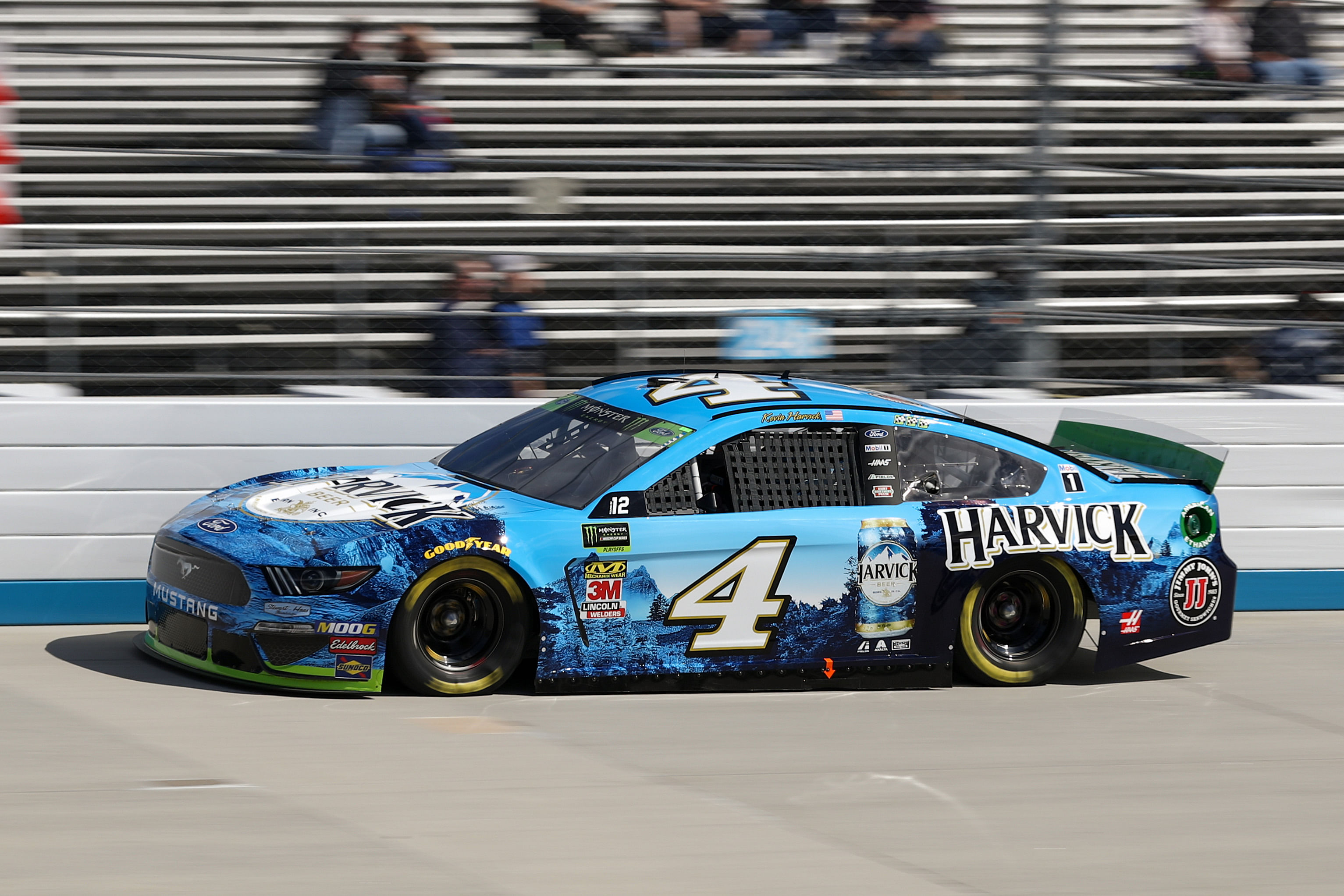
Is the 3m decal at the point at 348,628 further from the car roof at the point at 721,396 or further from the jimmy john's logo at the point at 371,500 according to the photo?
the car roof at the point at 721,396

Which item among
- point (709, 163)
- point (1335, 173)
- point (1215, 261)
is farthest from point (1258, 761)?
point (1335, 173)

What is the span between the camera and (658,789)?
5059mm

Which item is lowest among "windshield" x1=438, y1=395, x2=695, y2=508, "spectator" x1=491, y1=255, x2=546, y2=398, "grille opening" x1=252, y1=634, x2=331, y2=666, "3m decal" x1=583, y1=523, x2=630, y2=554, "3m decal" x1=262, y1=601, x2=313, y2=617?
"grille opening" x1=252, y1=634, x2=331, y2=666

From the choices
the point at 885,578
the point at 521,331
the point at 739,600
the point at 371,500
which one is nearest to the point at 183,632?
the point at 371,500

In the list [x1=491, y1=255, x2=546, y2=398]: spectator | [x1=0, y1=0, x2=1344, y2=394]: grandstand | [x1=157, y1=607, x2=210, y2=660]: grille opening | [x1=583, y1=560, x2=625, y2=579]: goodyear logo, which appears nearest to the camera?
[x1=157, y1=607, x2=210, y2=660]: grille opening

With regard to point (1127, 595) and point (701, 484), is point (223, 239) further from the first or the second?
point (1127, 595)

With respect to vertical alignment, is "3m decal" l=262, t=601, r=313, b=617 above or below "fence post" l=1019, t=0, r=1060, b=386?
below

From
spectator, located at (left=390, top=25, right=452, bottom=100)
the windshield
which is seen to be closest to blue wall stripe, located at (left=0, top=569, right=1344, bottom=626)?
the windshield

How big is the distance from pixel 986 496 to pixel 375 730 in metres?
2.82

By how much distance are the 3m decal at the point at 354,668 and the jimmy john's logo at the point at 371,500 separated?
52cm

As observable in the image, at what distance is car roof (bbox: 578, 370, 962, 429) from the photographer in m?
6.52

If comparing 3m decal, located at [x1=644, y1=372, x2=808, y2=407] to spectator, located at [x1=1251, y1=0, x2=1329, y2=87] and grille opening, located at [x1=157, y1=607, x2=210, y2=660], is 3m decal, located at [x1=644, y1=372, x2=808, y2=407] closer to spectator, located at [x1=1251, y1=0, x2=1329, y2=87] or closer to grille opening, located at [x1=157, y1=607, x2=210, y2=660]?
grille opening, located at [x1=157, y1=607, x2=210, y2=660]

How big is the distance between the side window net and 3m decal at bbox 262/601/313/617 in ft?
5.81

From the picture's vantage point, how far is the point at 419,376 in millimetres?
7863
